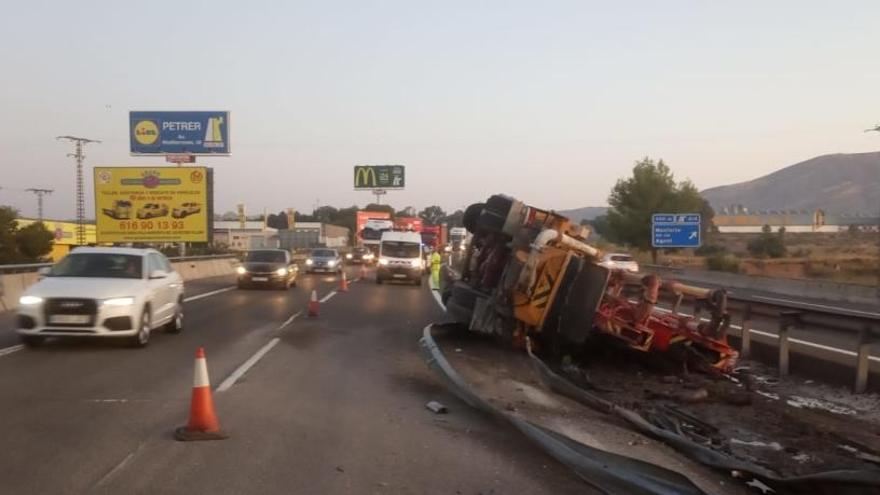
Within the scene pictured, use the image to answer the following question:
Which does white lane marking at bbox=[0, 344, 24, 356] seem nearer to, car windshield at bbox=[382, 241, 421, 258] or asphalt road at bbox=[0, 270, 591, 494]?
asphalt road at bbox=[0, 270, 591, 494]

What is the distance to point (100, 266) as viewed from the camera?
14.7 metres

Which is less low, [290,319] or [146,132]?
[146,132]

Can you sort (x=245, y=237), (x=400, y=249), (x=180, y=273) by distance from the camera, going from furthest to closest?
(x=245, y=237), (x=180, y=273), (x=400, y=249)

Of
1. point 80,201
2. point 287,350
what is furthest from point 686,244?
point 80,201

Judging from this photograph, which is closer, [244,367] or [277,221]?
[244,367]

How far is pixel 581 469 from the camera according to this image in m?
6.65

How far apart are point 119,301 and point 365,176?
6205 cm

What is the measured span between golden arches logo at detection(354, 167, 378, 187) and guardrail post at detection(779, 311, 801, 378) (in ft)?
208

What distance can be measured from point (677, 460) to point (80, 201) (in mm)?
80703

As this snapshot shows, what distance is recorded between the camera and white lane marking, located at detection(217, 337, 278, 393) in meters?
10.5

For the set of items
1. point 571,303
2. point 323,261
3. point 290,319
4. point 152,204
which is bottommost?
point 323,261

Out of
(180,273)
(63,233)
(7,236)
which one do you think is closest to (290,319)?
(180,273)

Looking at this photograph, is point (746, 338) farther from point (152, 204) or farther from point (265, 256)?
point (152, 204)

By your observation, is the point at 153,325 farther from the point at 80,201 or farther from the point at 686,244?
the point at 80,201
